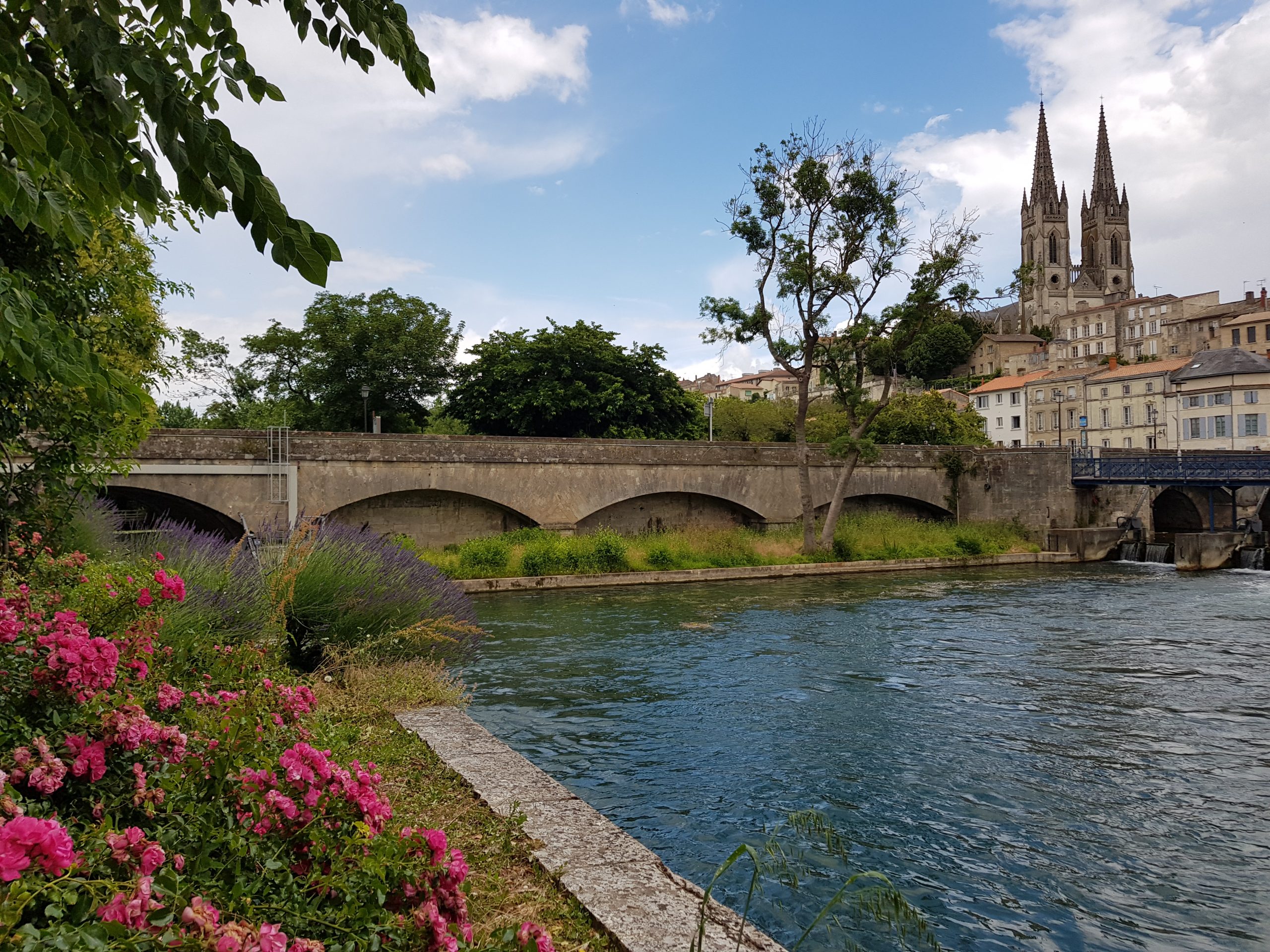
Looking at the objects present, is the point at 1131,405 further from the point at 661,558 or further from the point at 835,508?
the point at 661,558

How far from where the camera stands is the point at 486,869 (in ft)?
13.1

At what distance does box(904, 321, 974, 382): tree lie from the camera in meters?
83.8

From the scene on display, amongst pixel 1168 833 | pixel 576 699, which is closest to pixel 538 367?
pixel 576 699

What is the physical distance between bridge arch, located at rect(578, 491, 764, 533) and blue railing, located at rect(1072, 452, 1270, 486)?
1154 cm

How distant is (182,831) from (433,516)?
840 inches

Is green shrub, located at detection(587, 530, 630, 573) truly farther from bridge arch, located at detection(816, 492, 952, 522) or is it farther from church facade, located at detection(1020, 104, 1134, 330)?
church facade, located at detection(1020, 104, 1134, 330)

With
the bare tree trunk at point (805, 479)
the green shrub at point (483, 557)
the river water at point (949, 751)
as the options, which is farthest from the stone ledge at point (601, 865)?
the bare tree trunk at point (805, 479)

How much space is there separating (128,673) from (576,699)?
234 inches

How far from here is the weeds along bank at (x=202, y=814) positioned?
6.59 feet

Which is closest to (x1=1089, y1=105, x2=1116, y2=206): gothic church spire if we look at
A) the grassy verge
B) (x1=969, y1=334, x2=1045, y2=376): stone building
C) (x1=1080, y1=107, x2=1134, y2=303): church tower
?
(x1=1080, y1=107, x2=1134, y2=303): church tower

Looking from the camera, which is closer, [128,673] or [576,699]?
[128,673]

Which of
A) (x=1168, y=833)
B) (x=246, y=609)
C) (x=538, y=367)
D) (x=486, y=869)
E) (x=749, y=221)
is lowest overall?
(x=1168, y=833)

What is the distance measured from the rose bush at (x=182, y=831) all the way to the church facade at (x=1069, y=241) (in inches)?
4284

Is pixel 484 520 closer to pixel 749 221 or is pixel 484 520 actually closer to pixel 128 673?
pixel 749 221
